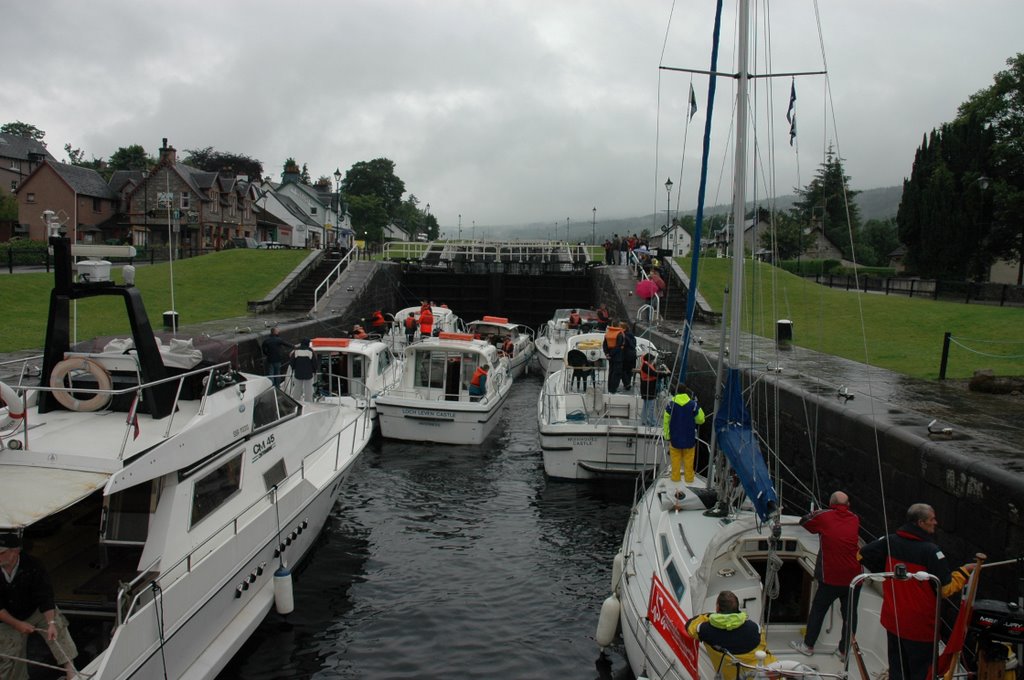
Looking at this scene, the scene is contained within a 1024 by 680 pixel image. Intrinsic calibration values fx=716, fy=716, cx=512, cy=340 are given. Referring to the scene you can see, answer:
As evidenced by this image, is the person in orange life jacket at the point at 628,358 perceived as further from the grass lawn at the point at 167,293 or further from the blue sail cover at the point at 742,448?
the grass lawn at the point at 167,293

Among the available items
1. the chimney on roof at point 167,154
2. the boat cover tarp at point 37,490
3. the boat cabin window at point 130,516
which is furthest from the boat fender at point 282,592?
the chimney on roof at point 167,154

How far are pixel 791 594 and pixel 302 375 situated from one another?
34.1 ft

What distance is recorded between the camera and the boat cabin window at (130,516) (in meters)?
7.00

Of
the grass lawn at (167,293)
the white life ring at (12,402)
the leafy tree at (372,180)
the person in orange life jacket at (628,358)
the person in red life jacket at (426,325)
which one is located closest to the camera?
the white life ring at (12,402)

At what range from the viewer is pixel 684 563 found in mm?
6906

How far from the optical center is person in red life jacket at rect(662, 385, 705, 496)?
9.88m

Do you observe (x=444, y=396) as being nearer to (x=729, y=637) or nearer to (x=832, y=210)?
(x=729, y=637)

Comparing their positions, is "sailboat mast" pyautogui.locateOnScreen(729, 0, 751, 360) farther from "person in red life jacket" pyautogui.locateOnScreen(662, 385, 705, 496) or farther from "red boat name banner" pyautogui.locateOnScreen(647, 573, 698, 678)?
"red boat name banner" pyautogui.locateOnScreen(647, 573, 698, 678)

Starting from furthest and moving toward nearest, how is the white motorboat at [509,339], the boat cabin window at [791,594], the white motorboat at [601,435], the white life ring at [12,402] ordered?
the white motorboat at [509,339] → the white motorboat at [601,435] → the boat cabin window at [791,594] → the white life ring at [12,402]

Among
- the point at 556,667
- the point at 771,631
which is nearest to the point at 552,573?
the point at 556,667

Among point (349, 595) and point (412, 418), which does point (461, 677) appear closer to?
point (349, 595)

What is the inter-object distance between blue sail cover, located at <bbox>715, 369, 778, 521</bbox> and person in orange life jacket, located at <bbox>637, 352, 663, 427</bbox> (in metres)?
4.14

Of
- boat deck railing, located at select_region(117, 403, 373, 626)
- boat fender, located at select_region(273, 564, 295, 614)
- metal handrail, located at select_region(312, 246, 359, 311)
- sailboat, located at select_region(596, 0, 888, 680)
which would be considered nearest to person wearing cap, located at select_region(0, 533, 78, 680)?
boat deck railing, located at select_region(117, 403, 373, 626)

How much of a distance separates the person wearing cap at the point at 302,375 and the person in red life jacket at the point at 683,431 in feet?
25.5
